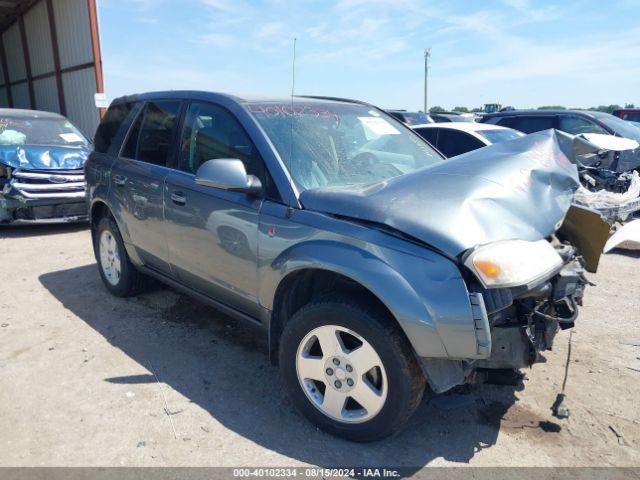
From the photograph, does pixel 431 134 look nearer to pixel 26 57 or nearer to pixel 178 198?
pixel 178 198

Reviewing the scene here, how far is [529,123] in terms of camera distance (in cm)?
990

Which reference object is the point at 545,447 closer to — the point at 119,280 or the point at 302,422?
the point at 302,422

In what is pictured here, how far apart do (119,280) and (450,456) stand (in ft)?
11.0

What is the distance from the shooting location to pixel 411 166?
11.2 ft

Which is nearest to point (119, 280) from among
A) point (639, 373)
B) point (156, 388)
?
point (156, 388)

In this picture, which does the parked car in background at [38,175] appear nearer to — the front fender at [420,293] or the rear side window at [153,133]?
the rear side window at [153,133]

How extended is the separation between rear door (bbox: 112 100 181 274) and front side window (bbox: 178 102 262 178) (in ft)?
0.65

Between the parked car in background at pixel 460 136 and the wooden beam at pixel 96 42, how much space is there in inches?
393

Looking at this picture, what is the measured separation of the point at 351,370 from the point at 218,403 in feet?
3.28

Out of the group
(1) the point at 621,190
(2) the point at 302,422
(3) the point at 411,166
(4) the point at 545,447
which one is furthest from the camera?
(1) the point at 621,190

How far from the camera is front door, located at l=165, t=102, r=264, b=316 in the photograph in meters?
2.95

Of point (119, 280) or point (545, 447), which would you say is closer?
point (545, 447)

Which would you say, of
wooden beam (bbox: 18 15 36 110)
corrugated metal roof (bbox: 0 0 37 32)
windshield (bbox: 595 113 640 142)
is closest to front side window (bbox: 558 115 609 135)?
windshield (bbox: 595 113 640 142)

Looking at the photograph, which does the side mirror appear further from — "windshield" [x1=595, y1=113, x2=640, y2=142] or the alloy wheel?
"windshield" [x1=595, y1=113, x2=640, y2=142]
